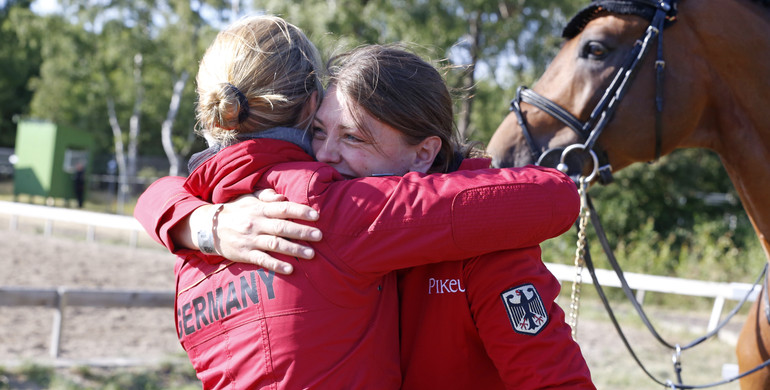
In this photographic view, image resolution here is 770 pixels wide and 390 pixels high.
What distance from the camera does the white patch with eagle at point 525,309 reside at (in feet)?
4.28

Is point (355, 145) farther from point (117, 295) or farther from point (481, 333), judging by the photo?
point (117, 295)

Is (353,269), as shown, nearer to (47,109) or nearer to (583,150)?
(583,150)

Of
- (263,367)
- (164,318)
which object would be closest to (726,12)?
(263,367)

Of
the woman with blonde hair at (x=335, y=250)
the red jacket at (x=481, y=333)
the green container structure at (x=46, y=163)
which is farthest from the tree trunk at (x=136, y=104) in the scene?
the red jacket at (x=481, y=333)

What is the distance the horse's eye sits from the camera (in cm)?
253

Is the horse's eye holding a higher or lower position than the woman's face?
higher

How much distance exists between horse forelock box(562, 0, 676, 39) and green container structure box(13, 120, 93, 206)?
24218mm

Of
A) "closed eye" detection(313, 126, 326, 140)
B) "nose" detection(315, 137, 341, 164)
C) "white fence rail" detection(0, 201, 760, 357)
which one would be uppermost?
"closed eye" detection(313, 126, 326, 140)

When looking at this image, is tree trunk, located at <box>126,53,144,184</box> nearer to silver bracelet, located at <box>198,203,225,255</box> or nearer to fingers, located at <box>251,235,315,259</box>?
silver bracelet, located at <box>198,203,225,255</box>

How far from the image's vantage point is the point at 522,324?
1.31 meters

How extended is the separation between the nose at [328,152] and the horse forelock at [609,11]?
1.51m

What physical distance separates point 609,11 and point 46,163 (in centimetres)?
2454

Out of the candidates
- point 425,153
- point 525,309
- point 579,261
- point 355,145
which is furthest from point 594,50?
point 525,309

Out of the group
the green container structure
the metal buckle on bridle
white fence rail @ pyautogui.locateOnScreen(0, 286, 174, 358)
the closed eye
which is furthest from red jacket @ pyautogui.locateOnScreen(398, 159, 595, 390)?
the green container structure
